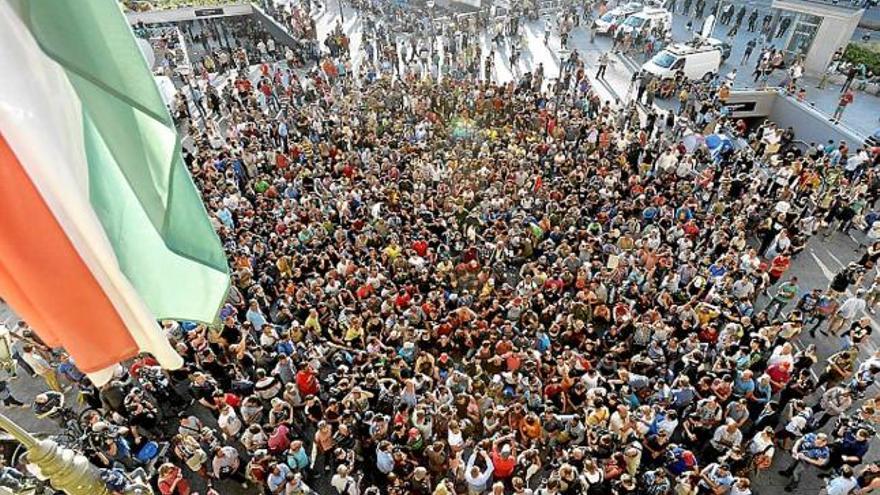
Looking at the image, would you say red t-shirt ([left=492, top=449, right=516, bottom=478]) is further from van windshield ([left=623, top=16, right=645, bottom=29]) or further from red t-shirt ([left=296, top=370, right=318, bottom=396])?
van windshield ([left=623, top=16, right=645, bottom=29])

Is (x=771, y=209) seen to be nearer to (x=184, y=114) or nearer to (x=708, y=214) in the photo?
(x=708, y=214)

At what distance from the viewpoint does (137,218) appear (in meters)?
3.63

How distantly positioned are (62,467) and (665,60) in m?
25.1

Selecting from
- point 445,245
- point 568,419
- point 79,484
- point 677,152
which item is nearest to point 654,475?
point 568,419

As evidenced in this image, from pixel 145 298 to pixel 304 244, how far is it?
9.87 metres

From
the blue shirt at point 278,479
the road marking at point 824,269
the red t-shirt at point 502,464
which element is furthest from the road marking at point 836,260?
the blue shirt at point 278,479

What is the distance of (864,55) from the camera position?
2378cm

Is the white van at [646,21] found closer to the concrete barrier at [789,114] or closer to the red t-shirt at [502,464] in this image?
the concrete barrier at [789,114]

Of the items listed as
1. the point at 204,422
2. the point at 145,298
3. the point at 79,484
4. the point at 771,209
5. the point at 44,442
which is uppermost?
the point at 145,298

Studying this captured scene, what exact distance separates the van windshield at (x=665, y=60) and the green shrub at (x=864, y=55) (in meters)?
7.32

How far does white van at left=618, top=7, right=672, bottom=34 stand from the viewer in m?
28.3

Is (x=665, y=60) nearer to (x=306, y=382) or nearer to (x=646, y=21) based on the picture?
(x=646, y=21)

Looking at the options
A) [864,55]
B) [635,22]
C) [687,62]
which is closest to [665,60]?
[687,62]

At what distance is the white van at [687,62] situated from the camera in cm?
2359
